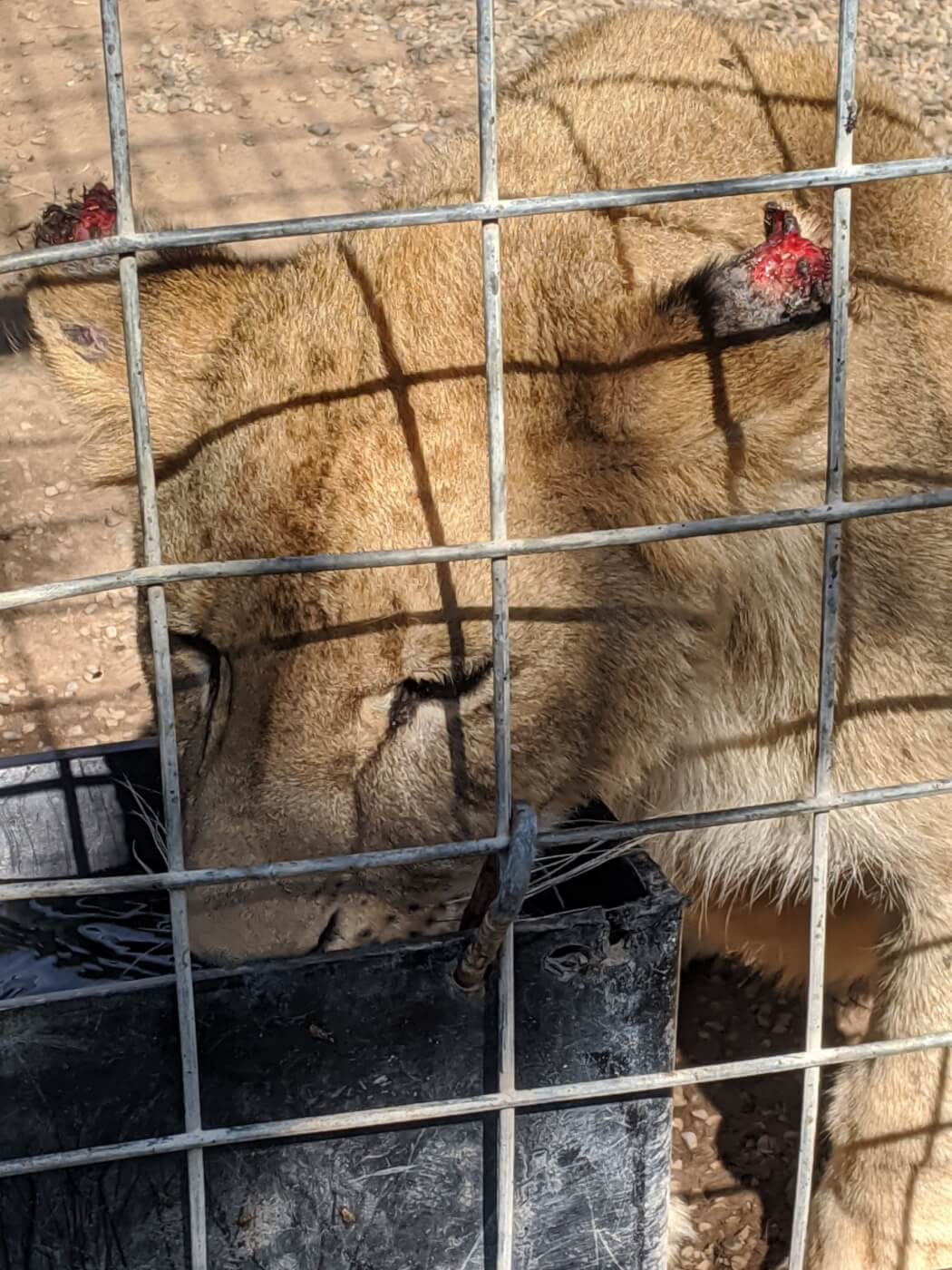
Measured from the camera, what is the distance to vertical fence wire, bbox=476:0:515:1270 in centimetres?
163

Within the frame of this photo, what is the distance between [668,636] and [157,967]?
992 millimetres

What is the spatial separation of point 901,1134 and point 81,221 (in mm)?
1899

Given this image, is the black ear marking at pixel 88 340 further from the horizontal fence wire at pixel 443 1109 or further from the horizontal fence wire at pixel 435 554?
the horizontal fence wire at pixel 443 1109

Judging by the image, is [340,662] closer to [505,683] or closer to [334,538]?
[334,538]

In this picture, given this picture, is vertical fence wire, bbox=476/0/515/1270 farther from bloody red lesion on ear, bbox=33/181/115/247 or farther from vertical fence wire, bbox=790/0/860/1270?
bloody red lesion on ear, bbox=33/181/115/247

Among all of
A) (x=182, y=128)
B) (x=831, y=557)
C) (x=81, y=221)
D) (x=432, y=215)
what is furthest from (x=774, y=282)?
(x=182, y=128)

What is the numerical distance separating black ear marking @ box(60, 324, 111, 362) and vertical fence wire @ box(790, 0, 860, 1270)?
1375 mm

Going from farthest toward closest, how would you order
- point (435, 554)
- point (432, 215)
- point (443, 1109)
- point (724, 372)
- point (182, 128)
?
point (182, 128) → point (724, 372) → point (443, 1109) → point (435, 554) → point (432, 215)

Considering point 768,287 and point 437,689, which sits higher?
point 768,287

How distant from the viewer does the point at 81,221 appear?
88.6 inches

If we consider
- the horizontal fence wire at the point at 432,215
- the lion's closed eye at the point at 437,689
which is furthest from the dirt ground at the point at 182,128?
the horizontal fence wire at the point at 432,215

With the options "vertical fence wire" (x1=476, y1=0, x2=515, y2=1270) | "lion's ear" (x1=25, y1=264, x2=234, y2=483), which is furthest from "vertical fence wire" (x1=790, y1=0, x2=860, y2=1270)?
"lion's ear" (x1=25, y1=264, x2=234, y2=483)

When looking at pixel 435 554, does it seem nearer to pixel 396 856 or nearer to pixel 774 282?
pixel 396 856

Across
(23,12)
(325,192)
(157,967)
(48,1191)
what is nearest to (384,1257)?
(48,1191)
